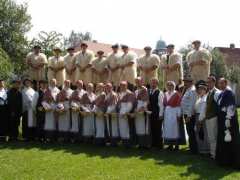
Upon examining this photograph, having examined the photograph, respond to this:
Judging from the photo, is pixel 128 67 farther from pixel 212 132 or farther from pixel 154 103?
pixel 212 132

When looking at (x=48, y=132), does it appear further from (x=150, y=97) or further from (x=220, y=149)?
(x=220, y=149)

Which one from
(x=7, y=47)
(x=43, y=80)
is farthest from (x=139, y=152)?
(x=7, y=47)

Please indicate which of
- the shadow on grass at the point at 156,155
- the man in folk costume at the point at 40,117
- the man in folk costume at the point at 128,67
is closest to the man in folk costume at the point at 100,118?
the shadow on grass at the point at 156,155

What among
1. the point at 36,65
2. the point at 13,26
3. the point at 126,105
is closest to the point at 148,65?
the point at 126,105

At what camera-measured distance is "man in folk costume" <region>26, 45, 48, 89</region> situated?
15.5m

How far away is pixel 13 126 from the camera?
47.3ft

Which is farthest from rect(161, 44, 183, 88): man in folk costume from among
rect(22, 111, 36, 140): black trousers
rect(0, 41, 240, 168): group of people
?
rect(22, 111, 36, 140): black trousers

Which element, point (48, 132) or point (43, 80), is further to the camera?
point (43, 80)

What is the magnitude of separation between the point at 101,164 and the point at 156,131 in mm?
2281

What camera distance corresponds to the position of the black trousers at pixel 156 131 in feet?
40.7

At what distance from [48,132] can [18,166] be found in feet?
10.5

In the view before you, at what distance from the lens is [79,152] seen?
12.2 m

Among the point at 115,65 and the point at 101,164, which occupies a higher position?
the point at 115,65

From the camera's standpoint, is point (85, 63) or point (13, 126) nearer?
point (13, 126)
